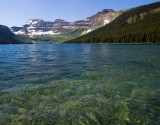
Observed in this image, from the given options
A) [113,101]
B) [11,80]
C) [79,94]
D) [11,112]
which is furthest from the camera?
[11,80]

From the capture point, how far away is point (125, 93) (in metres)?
21.7

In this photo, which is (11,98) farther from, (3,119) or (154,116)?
(154,116)

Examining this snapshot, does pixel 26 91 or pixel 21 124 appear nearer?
pixel 21 124

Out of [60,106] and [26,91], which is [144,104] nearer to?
[60,106]

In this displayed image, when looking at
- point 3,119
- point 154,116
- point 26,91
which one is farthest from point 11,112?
point 154,116

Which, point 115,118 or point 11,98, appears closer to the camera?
point 115,118

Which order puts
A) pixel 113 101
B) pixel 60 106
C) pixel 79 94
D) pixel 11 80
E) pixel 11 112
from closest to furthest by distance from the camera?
1. pixel 11 112
2. pixel 60 106
3. pixel 113 101
4. pixel 79 94
5. pixel 11 80

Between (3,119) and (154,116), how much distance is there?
9121 mm

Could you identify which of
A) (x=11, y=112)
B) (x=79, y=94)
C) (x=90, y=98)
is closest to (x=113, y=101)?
(x=90, y=98)

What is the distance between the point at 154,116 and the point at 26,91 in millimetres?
11661

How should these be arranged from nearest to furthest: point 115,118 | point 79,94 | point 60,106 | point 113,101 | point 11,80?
1. point 115,118
2. point 60,106
3. point 113,101
4. point 79,94
5. point 11,80

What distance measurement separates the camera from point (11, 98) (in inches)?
797

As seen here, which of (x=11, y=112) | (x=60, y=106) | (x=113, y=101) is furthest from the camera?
(x=113, y=101)

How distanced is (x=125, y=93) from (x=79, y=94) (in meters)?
3.89
